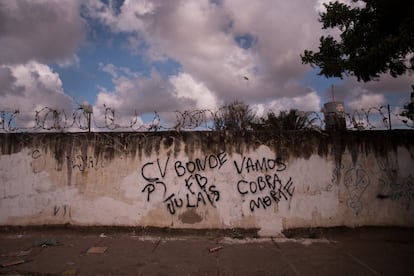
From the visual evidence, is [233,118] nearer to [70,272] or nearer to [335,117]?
[335,117]

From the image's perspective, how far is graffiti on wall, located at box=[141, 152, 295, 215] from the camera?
7438 mm

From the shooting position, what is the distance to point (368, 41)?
19.9 feet

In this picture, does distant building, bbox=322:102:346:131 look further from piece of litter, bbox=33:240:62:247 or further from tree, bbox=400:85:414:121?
piece of litter, bbox=33:240:62:247

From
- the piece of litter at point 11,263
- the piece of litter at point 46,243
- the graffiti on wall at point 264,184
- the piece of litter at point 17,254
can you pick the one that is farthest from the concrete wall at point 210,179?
the piece of litter at point 11,263

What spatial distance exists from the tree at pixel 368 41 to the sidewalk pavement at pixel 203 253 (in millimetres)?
→ 3526

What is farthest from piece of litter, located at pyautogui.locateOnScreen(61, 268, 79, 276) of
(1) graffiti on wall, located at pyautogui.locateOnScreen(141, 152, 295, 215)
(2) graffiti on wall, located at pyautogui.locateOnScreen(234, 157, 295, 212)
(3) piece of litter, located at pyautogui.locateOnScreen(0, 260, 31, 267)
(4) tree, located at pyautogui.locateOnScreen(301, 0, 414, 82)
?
(4) tree, located at pyautogui.locateOnScreen(301, 0, 414, 82)

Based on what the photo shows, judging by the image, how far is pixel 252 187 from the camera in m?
7.46

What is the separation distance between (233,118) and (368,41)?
3.33 metres

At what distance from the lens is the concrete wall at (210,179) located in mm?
7395

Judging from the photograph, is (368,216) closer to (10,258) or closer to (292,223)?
(292,223)

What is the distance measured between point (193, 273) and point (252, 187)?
2853 millimetres

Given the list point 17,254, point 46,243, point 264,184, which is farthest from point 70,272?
point 264,184

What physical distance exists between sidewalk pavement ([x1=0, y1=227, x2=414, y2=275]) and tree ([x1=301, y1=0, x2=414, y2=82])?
3.53 m

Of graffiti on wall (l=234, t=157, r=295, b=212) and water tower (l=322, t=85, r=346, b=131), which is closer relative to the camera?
graffiti on wall (l=234, t=157, r=295, b=212)
